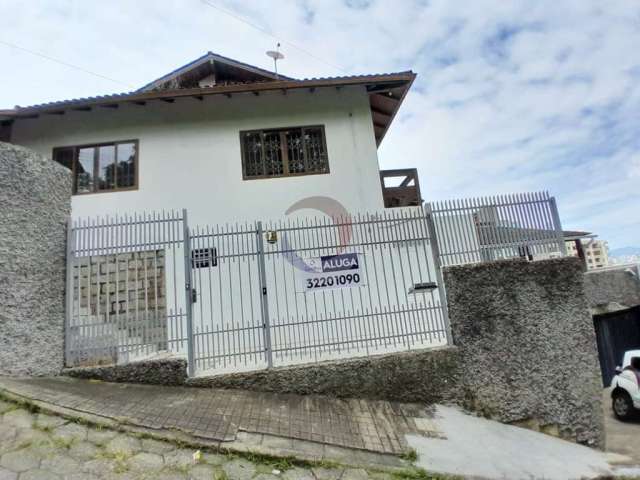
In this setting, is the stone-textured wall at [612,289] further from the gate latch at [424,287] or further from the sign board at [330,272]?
the sign board at [330,272]

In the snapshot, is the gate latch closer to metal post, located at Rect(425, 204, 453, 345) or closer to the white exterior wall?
metal post, located at Rect(425, 204, 453, 345)

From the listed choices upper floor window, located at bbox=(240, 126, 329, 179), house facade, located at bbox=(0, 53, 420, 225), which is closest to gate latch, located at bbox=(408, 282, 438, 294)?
house facade, located at bbox=(0, 53, 420, 225)

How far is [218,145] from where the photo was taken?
27.6 feet

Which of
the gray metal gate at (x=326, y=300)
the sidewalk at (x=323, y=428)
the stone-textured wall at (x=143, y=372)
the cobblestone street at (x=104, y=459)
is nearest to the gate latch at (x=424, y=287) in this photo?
the gray metal gate at (x=326, y=300)

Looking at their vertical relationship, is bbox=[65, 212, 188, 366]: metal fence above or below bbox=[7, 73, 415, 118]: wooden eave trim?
below

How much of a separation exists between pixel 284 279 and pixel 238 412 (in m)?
1.90

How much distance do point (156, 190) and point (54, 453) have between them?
20.8 feet

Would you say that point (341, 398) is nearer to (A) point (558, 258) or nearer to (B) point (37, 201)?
(A) point (558, 258)

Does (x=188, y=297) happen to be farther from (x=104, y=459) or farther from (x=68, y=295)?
(x=104, y=459)

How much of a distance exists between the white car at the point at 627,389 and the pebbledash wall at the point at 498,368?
219 inches

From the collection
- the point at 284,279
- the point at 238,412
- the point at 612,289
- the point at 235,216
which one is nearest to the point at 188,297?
the point at 284,279

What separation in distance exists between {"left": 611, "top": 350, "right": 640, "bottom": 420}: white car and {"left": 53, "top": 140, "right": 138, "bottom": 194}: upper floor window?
12.9 m

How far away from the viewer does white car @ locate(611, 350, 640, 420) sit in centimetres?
841

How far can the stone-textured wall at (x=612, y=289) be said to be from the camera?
37.4 ft
